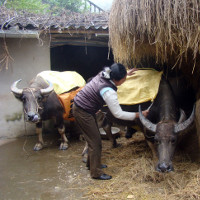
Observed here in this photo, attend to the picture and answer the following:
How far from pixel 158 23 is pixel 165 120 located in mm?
1616

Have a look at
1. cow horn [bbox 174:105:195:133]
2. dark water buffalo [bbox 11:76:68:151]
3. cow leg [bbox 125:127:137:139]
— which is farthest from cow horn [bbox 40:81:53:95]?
cow horn [bbox 174:105:195:133]

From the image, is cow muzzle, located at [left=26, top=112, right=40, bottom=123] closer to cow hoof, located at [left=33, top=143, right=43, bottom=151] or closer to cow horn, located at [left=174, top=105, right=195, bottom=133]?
cow hoof, located at [left=33, top=143, right=43, bottom=151]

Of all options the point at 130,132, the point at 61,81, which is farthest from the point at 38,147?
the point at 130,132

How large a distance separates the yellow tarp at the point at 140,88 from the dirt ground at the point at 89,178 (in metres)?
1.08

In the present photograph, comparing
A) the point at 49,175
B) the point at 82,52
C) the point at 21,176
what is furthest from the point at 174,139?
the point at 82,52

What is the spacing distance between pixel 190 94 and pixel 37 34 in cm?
373

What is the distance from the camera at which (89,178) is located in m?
4.11

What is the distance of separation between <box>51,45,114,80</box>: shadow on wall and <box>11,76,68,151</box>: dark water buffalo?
4.12 m

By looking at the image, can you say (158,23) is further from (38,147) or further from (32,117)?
(38,147)

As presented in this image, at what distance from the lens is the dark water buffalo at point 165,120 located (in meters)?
3.85

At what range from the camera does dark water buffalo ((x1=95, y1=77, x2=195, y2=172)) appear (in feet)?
12.6

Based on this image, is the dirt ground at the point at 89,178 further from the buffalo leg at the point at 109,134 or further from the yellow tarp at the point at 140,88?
the yellow tarp at the point at 140,88

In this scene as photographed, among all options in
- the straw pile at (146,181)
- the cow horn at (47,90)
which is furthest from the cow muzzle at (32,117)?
the straw pile at (146,181)

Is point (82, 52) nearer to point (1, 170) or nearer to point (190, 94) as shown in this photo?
point (190, 94)
